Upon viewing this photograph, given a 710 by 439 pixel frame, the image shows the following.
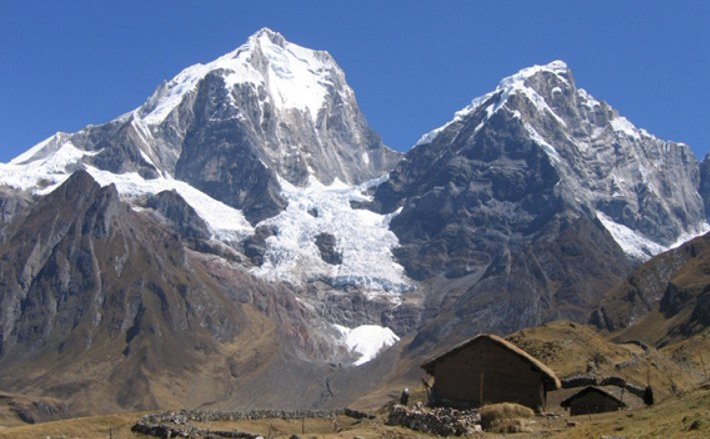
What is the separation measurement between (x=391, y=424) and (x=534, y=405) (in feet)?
48.5

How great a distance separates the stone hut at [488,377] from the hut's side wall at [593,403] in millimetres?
2347

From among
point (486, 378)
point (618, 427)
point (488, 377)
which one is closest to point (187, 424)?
point (486, 378)

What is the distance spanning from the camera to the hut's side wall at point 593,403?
72.2 m

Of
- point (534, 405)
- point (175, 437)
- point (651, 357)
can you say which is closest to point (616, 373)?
point (651, 357)

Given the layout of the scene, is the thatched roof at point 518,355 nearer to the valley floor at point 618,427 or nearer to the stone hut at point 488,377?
the stone hut at point 488,377

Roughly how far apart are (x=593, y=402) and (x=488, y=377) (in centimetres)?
876

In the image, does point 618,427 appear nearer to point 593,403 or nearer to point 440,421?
point 440,421

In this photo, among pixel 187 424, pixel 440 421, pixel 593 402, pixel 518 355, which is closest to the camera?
pixel 440 421

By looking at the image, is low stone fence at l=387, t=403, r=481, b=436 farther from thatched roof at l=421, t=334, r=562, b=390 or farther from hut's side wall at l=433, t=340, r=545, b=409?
thatched roof at l=421, t=334, r=562, b=390

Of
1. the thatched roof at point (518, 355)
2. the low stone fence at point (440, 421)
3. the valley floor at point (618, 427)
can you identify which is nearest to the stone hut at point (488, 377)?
the thatched roof at point (518, 355)

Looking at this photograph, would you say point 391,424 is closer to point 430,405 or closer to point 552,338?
point 430,405

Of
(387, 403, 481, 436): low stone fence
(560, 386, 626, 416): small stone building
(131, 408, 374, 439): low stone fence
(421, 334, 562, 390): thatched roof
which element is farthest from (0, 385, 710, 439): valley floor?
(560, 386, 626, 416): small stone building

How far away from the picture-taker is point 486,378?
69750 mm

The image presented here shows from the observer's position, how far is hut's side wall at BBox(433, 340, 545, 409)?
6938 centimetres
